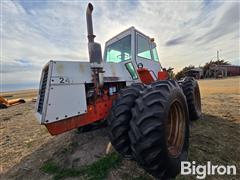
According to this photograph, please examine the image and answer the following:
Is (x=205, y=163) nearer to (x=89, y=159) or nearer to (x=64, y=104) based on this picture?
(x=89, y=159)

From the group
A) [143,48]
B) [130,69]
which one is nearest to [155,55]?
[143,48]

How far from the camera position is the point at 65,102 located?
8.64 ft

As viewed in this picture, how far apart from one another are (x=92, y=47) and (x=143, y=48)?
1994 millimetres

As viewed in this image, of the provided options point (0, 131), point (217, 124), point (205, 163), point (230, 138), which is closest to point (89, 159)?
point (205, 163)

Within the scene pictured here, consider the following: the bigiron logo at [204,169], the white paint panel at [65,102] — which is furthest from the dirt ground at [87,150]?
the white paint panel at [65,102]

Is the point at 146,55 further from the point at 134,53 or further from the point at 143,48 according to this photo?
the point at 134,53

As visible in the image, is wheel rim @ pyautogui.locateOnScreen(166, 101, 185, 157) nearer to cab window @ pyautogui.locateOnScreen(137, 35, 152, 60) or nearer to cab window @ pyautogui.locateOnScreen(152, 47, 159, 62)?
cab window @ pyautogui.locateOnScreen(137, 35, 152, 60)

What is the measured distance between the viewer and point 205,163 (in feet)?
10.2

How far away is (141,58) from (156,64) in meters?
1.05

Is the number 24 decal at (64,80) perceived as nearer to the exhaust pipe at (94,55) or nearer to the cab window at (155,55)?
the exhaust pipe at (94,55)

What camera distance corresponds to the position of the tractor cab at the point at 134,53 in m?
4.04

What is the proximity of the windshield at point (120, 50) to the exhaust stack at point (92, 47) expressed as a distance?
1291mm

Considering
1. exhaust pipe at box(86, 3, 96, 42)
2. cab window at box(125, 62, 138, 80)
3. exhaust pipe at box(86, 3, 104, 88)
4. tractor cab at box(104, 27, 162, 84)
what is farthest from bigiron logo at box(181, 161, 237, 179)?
exhaust pipe at box(86, 3, 96, 42)

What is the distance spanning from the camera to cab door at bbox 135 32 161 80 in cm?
425
